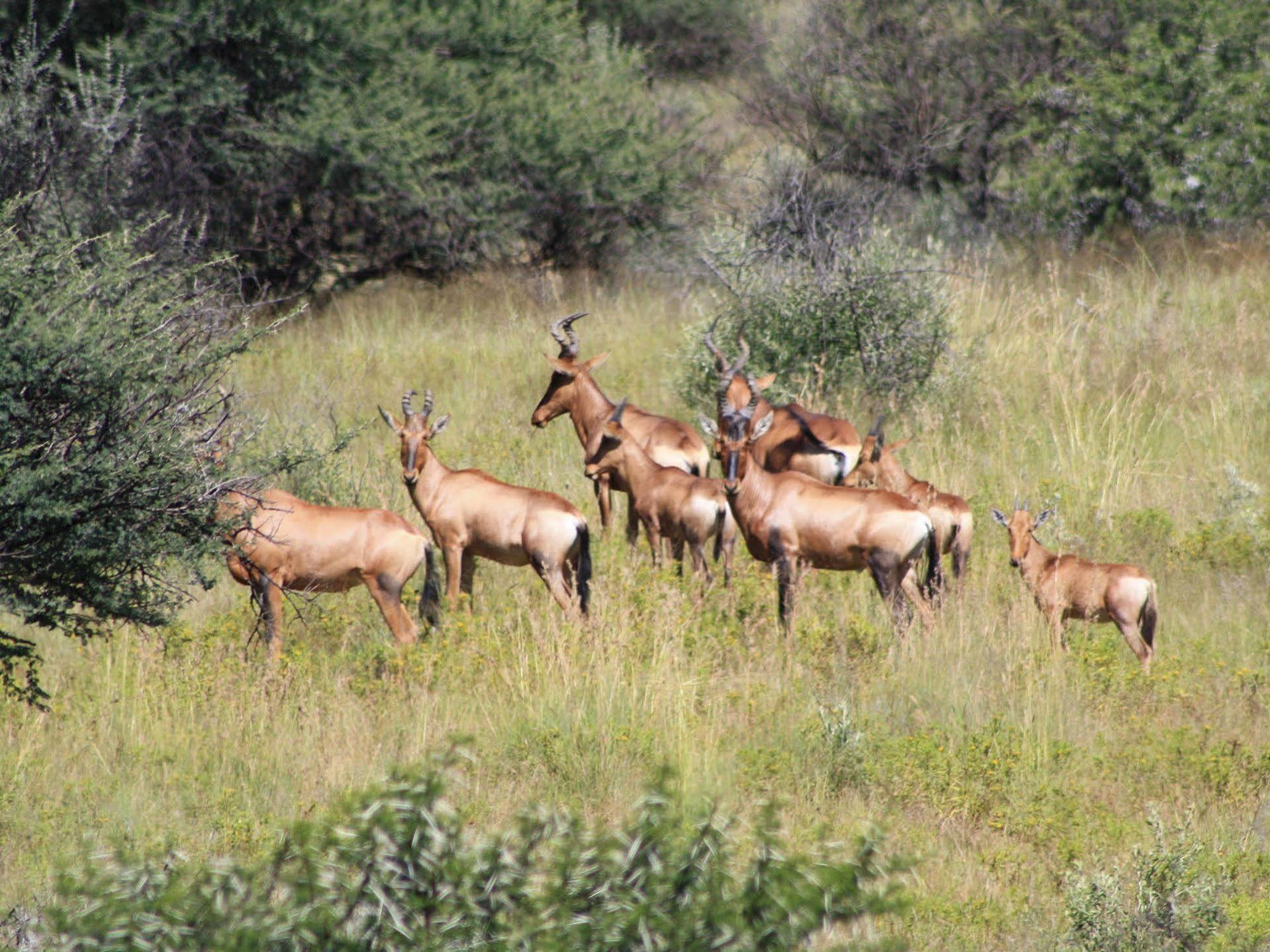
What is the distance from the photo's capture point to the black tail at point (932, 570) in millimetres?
8445

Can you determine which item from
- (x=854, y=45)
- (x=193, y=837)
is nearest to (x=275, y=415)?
(x=193, y=837)

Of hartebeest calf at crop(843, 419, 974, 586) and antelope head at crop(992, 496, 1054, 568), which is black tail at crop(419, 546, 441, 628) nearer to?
hartebeest calf at crop(843, 419, 974, 586)

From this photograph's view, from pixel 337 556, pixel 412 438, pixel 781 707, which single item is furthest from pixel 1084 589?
pixel 337 556

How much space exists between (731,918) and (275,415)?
1080 cm

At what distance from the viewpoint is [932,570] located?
880 centimetres

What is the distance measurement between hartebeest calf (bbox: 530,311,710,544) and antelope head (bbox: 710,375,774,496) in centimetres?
108

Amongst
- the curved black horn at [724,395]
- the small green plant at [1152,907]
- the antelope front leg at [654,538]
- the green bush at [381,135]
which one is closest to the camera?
the small green plant at [1152,907]

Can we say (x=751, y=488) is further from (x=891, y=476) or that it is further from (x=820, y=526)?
(x=891, y=476)

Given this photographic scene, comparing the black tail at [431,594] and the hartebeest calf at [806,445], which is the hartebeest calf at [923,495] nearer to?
the hartebeest calf at [806,445]

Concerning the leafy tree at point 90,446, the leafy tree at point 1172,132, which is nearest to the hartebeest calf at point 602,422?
the leafy tree at point 90,446

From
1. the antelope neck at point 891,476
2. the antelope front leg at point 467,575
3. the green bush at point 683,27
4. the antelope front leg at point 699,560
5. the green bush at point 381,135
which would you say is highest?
the green bush at point 683,27

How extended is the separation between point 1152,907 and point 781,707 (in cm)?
253

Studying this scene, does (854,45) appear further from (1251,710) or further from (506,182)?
(1251,710)

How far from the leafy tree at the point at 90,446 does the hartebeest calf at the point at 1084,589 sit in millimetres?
4700
